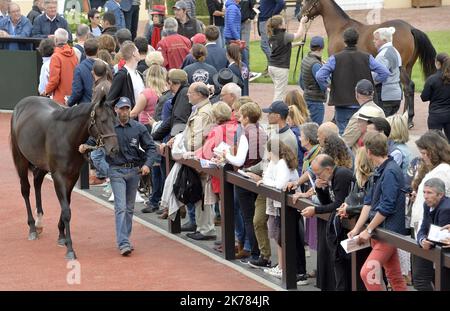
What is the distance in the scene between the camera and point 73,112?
12.4 m

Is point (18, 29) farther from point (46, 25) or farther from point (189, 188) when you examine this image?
point (189, 188)

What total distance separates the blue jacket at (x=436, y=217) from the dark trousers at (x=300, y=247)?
92.1 inches

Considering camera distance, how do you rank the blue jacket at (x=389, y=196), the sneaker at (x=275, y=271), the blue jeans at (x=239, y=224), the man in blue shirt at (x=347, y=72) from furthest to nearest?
1. the man in blue shirt at (x=347, y=72)
2. the blue jeans at (x=239, y=224)
3. the sneaker at (x=275, y=271)
4. the blue jacket at (x=389, y=196)

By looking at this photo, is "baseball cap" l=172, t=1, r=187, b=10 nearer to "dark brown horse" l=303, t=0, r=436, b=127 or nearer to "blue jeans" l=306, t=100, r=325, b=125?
"dark brown horse" l=303, t=0, r=436, b=127

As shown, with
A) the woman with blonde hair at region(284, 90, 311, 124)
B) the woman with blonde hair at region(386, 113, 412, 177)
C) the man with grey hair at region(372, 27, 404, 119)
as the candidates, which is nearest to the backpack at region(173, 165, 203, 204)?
the woman with blonde hair at region(284, 90, 311, 124)

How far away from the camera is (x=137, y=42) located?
16828 millimetres

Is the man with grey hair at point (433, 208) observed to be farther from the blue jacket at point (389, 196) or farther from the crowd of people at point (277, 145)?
the blue jacket at point (389, 196)

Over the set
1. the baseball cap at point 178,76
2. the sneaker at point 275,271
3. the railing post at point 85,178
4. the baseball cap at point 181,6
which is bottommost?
the railing post at point 85,178

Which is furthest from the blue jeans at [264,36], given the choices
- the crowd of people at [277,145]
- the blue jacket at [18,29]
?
the blue jacket at [18,29]

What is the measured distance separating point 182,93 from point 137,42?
10.8ft

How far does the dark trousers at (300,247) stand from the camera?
1130 cm

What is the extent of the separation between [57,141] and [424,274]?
4804 mm
